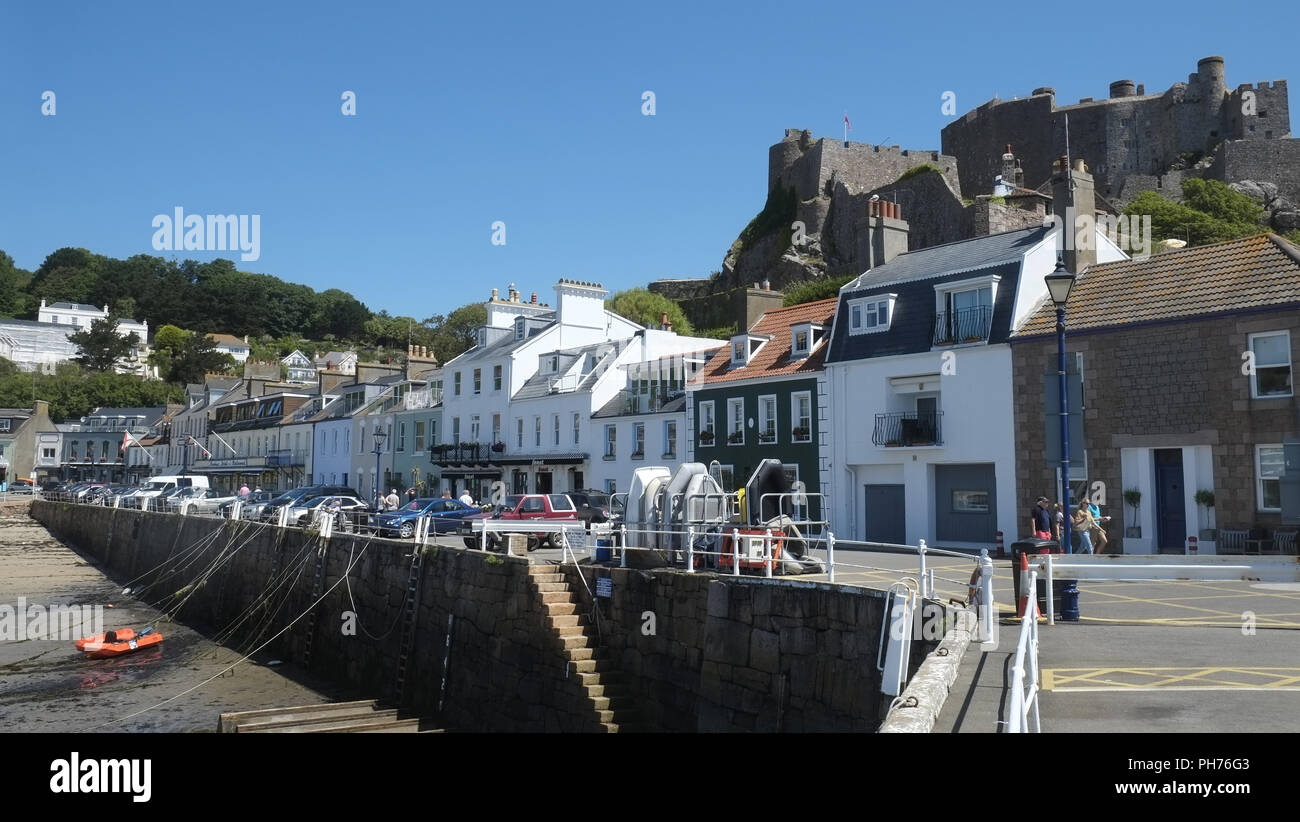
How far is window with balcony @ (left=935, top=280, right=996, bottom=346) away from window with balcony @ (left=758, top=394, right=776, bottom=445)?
655 cm

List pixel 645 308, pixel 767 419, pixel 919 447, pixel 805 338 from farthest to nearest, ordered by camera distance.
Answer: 1. pixel 645 308
2. pixel 767 419
3. pixel 805 338
4. pixel 919 447

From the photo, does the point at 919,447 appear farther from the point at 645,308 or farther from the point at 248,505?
the point at 645,308

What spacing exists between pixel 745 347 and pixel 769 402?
2.89 m

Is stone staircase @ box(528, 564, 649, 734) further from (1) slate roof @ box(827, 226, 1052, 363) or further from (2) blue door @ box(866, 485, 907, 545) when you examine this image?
(1) slate roof @ box(827, 226, 1052, 363)

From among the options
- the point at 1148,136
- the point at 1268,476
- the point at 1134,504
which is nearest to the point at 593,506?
the point at 1134,504

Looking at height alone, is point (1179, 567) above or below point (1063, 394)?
below

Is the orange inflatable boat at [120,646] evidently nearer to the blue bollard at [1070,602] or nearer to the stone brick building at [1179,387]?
the blue bollard at [1070,602]

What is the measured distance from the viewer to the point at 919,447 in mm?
28594

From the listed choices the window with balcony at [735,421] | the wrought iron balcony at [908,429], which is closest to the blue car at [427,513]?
the window with balcony at [735,421]

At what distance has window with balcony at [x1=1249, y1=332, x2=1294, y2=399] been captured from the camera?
22.0 m

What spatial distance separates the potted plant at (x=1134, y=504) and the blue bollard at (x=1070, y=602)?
12.9 meters

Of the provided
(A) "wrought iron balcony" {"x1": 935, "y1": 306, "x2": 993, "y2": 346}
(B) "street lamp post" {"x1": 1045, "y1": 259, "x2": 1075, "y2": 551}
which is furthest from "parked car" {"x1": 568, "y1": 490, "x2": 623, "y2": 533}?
(B) "street lamp post" {"x1": 1045, "y1": 259, "x2": 1075, "y2": 551}

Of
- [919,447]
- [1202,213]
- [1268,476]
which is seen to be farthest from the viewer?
[1202,213]

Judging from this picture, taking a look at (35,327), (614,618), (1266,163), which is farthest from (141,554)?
(35,327)
